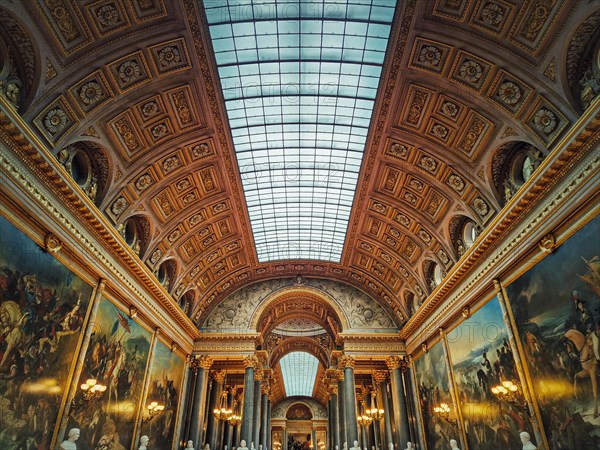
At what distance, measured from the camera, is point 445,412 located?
718 inches

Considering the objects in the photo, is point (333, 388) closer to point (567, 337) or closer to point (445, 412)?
point (445, 412)

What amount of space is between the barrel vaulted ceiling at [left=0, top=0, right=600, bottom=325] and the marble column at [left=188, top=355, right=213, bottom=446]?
20.7ft

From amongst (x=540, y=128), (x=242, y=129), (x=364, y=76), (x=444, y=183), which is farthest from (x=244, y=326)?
(x=540, y=128)

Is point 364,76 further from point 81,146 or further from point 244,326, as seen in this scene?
point 244,326

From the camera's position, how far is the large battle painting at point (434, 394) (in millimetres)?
18255

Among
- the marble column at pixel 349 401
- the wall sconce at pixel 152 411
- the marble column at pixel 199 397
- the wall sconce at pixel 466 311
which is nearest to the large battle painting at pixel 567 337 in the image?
the wall sconce at pixel 466 311

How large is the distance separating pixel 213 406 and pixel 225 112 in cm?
2058

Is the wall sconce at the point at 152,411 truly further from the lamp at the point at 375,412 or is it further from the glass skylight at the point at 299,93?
the lamp at the point at 375,412

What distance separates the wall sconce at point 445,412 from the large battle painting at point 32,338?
618 inches

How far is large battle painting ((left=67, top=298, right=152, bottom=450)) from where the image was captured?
A: 13.1 m

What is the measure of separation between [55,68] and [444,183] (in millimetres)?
14242

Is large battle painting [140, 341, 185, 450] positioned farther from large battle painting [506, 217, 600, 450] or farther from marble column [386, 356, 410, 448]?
large battle painting [506, 217, 600, 450]

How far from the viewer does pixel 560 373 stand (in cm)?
1023

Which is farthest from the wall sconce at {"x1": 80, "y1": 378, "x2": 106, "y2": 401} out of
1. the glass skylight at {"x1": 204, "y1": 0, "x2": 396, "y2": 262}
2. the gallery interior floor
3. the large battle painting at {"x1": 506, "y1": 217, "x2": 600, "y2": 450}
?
the large battle painting at {"x1": 506, "y1": 217, "x2": 600, "y2": 450}
